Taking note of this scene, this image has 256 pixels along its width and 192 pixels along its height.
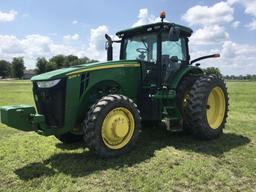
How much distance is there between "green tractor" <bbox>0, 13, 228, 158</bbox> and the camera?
5.92 m

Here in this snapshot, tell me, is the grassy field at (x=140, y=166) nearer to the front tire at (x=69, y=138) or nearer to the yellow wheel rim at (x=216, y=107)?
the front tire at (x=69, y=138)

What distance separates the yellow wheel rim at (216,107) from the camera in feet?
26.2

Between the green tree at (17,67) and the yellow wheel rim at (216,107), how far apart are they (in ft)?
373

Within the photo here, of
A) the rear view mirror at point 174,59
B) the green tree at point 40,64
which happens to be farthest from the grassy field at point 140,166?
the green tree at point 40,64

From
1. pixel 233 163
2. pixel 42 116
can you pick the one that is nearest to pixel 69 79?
pixel 42 116

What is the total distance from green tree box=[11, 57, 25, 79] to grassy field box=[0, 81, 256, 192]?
371 feet

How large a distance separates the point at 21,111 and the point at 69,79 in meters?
1.00

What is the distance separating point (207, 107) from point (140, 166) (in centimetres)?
276

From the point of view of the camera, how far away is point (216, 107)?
8.20 metres

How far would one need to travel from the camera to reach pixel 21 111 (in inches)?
228

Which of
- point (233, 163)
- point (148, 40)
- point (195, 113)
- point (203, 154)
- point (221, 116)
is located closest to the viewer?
point (233, 163)

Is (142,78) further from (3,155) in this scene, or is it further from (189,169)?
(3,155)

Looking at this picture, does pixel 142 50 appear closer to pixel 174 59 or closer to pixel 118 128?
pixel 174 59

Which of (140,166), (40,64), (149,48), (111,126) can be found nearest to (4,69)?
(40,64)
